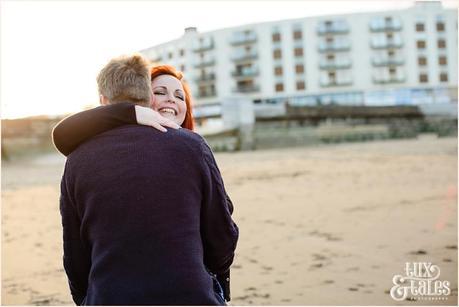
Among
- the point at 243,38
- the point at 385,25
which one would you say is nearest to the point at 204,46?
the point at 243,38

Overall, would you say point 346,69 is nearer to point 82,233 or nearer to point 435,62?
point 435,62

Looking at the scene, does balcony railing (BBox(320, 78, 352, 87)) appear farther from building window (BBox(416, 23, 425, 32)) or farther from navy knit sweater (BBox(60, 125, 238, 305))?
navy knit sweater (BBox(60, 125, 238, 305))

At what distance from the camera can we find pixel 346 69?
5641cm

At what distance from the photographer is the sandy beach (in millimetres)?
4102

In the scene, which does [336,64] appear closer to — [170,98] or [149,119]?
[170,98]

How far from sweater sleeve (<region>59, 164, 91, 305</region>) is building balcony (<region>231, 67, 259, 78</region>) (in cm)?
5597

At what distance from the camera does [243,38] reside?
5734cm

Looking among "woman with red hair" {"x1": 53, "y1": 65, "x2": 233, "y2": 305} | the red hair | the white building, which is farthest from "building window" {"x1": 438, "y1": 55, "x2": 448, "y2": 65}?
"woman with red hair" {"x1": 53, "y1": 65, "x2": 233, "y2": 305}

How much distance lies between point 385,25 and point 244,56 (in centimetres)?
1722

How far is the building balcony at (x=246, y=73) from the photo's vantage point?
56.7m

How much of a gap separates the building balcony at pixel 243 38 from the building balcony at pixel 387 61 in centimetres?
1448

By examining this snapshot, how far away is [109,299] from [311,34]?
57420 mm

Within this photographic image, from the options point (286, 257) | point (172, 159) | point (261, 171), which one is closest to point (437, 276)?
point (286, 257)

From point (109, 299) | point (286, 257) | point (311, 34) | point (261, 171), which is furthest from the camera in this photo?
point (311, 34)
